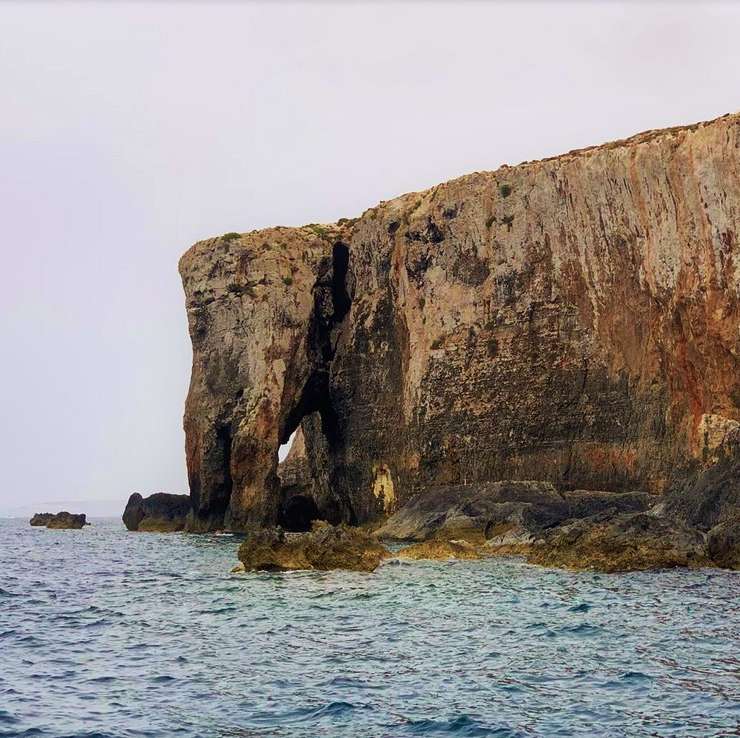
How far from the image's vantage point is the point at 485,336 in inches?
2689

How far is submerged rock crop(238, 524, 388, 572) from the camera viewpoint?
38688 mm

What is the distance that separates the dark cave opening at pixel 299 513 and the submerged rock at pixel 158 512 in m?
10.2

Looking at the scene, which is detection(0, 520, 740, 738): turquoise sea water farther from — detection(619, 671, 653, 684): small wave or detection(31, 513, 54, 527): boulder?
detection(31, 513, 54, 527): boulder

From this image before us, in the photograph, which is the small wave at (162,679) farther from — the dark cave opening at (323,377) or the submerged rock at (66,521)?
the submerged rock at (66,521)

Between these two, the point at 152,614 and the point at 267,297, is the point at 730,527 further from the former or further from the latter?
the point at 267,297

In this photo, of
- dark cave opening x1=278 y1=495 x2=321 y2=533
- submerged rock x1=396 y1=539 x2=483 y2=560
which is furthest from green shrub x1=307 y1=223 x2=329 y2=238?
submerged rock x1=396 y1=539 x2=483 y2=560

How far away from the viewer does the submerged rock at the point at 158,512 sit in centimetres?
9181

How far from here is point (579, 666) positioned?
62.6ft

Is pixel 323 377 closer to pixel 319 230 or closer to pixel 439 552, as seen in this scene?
pixel 319 230

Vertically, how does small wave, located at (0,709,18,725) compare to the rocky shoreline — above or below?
below

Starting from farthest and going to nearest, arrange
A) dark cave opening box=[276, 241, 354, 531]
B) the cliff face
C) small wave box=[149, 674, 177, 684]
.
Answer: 1. dark cave opening box=[276, 241, 354, 531]
2. the cliff face
3. small wave box=[149, 674, 177, 684]

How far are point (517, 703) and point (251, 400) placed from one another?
60923 millimetres

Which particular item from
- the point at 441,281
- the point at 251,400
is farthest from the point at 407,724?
the point at 251,400

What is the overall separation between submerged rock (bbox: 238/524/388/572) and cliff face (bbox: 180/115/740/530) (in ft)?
77.4
